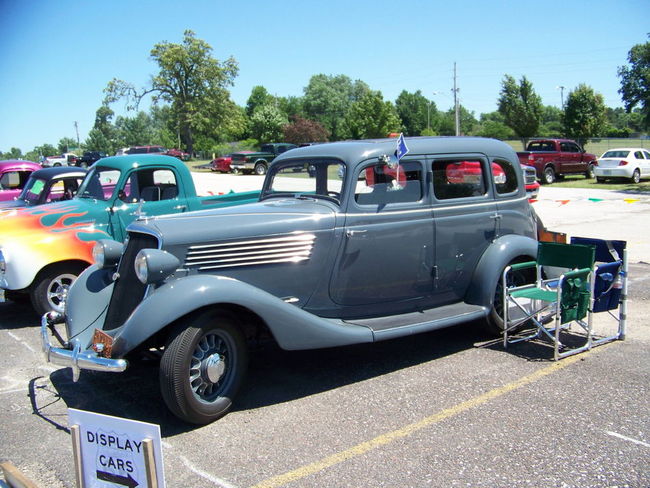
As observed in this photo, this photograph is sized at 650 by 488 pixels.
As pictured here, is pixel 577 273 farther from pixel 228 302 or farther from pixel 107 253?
pixel 107 253

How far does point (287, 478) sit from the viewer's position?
10.9ft

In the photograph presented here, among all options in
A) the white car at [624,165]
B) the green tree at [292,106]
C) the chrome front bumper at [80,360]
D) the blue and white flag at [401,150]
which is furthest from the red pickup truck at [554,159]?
the green tree at [292,106]

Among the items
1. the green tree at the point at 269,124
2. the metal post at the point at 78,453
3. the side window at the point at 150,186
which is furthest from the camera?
→ the green tree at the point at 269,124

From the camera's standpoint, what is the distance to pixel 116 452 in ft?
8.34

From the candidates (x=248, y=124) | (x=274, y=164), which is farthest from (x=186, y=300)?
(x=248, y=124)

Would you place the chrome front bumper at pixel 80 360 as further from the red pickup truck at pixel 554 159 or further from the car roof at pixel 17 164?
the red pickup truck at pixel 554 159

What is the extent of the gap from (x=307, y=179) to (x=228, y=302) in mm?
1939

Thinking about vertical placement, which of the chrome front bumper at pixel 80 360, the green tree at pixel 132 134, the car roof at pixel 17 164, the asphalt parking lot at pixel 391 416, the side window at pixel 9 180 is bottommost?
the asphalt parking lot at pixel 391 416

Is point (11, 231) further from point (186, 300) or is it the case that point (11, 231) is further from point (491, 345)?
point (491, 345)

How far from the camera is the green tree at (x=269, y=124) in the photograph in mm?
69750

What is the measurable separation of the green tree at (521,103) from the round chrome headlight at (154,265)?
4207 cm

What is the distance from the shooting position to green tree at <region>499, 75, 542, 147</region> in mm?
42438

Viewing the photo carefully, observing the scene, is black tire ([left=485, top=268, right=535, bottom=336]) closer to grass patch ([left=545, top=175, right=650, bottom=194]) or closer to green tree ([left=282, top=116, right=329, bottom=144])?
grass patch ([left=545, top=175, right=650, bottom=194])

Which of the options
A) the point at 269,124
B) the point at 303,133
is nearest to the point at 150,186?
the point at 303,133
